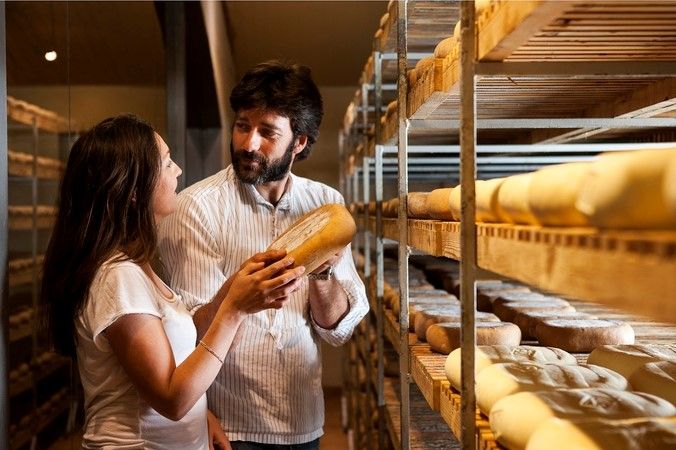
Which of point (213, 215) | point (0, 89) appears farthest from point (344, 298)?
point (0, 89)

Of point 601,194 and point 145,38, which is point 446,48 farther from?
point 145,38

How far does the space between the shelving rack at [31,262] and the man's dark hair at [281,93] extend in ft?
2.48

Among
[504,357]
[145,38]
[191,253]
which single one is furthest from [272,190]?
[145,38]

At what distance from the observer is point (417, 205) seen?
2.45m

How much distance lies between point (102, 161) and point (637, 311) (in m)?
1.37

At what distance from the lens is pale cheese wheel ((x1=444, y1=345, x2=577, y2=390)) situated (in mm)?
1820

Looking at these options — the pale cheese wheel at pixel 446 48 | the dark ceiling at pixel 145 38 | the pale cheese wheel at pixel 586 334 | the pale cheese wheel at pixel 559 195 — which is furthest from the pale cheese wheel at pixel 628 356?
the dark ceiling at pixel 145 38

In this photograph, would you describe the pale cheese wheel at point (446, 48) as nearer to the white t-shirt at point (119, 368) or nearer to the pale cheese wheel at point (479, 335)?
the pale cheese wheel at point (479, 335)

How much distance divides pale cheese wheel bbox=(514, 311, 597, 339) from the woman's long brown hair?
4.24 feet

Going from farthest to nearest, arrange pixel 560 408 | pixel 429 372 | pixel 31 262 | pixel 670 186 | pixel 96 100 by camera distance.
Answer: pixel 96 100
pixel 31 262
pixel 429 372
pixel 560 408
pixel 670 186

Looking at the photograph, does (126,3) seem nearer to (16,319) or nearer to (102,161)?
(16,319)

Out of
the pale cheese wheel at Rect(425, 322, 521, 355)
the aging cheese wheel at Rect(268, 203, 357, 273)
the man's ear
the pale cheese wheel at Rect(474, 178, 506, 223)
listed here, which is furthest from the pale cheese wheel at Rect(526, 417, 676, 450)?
the man's ear

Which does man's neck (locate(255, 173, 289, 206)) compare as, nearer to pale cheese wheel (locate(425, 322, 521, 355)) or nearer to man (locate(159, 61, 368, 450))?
man (locate(159, 61, 368, 450))

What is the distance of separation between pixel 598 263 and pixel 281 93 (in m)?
1.77
